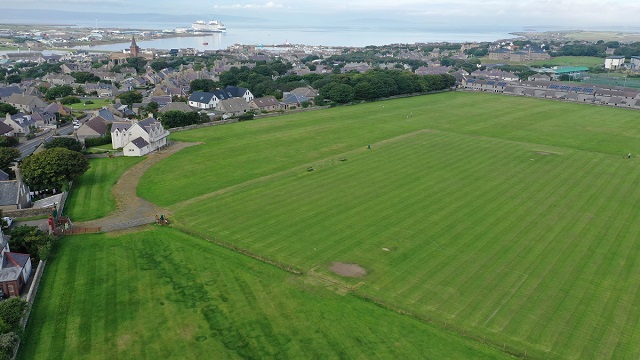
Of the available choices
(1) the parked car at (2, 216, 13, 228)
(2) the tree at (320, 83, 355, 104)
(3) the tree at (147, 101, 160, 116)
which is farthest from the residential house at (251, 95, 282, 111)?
(1) the parked car at (2, 216, 13, 228)

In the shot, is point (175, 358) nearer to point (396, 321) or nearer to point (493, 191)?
point (396, 321)

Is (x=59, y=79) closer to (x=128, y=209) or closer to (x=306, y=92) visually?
(x=306, y=92)

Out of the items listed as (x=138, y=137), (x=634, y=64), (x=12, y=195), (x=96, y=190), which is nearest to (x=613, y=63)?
(x=634, y=64)

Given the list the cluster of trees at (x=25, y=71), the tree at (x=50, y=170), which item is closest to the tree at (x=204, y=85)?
the cluster of trees at (x=25, y=71)

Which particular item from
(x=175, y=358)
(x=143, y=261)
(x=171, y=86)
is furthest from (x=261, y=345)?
(x=171, y=86)

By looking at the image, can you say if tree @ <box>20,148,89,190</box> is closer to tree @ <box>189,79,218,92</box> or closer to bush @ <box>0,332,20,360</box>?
bush @ <box>0,332,20,360</box>
